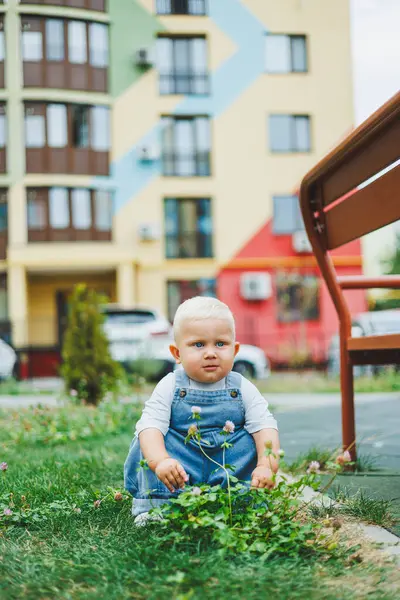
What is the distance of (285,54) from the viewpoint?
22453 millimetres

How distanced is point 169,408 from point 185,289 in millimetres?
19446

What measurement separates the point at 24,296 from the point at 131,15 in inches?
344

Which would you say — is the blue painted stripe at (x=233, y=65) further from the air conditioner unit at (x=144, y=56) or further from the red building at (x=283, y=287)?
the red building at (x=283, y=287)

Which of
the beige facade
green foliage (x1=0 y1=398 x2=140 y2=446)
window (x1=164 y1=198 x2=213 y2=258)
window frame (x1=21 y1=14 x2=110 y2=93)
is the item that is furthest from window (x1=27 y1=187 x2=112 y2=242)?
green foliage (x1=0 y1=398 x2=140 y2=446)

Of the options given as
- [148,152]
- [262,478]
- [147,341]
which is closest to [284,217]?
[148,152]

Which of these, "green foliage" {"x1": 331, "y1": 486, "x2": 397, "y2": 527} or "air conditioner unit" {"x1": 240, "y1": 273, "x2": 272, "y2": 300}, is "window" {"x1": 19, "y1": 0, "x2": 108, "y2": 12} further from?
"green foliage" {"x1": 331, "y1": 486, "x2": 397, "y2": 527}

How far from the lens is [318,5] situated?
2272cm

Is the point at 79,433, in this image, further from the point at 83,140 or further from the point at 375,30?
the point at 83,140

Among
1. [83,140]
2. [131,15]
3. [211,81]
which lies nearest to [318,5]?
[211,81]

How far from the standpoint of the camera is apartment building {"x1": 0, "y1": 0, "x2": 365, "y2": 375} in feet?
69.8

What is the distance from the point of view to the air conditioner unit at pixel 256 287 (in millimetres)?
21219

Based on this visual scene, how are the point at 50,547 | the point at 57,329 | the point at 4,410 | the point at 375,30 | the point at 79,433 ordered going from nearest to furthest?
the point at 50,547 < the point at 79,433 < the point at 4,410 < the point at 375,30 < the point at 57,329

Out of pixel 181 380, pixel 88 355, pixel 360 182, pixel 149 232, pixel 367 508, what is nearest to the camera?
pixel 367 508

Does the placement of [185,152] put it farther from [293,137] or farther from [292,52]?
[292,52]
